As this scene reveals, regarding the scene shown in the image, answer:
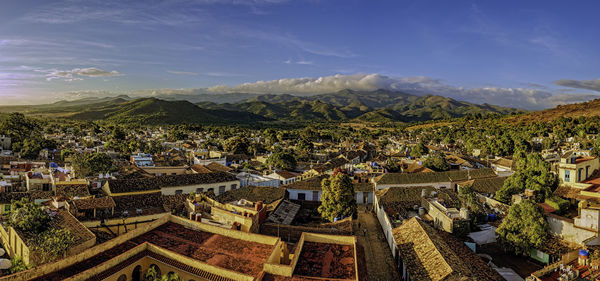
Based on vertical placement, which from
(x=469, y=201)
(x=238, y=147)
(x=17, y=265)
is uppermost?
(x=238, y=147)

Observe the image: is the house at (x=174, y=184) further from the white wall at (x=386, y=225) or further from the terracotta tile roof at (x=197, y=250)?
the white wall at (x=386, y=225)

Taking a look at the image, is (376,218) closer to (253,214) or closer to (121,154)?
(253,214)

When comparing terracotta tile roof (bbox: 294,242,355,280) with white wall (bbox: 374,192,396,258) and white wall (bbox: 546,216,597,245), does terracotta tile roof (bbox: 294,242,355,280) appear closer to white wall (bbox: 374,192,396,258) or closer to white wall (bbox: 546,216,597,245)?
white wall (bbox: 374,192,396,258)

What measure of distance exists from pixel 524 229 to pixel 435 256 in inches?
270

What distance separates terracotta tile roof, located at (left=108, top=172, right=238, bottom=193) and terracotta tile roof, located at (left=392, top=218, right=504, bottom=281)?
16583 mm

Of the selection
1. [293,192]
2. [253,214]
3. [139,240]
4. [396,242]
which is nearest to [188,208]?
[253,214]

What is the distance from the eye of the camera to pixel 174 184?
91.4 feet

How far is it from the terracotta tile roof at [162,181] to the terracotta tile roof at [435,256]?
16.6 metres

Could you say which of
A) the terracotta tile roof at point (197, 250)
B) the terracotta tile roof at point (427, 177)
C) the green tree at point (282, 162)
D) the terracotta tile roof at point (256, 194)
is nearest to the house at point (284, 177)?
the terracotta tile roof at point (256, 194)

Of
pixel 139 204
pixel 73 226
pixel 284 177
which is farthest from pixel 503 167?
pixel 73 226

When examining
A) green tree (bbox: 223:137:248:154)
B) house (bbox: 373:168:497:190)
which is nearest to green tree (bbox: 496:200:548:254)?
house (bbox: 373:168:497:190)

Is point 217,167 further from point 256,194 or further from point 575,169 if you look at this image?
point 575,169

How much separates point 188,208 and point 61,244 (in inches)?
316

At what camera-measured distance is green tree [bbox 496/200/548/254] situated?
1836 centimetres
